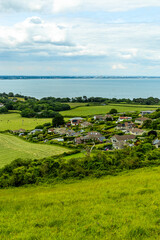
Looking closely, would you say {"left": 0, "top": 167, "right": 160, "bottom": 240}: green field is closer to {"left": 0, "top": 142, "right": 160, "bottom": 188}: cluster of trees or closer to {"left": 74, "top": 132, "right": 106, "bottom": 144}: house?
{"left": 0, "top": 142, "right": 160, "bottom": 188}: cluster of trees

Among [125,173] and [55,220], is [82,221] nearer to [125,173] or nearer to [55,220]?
[55,220]

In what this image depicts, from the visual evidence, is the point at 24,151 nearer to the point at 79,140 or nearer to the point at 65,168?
the point at 79,140

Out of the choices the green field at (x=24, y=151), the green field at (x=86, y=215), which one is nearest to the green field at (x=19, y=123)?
the green field at (x=24, y=151)

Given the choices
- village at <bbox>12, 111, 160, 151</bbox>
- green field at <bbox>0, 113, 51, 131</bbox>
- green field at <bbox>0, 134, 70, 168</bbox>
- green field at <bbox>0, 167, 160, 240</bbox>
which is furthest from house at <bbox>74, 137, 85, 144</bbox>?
green field at <bbox>0, 167, 160, 240</bbox>

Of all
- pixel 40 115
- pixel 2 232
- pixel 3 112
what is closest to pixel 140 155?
pixel 2 232

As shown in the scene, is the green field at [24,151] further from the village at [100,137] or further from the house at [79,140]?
the house at [79,140]
